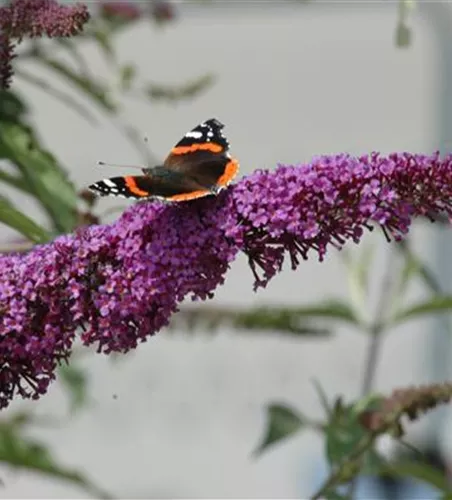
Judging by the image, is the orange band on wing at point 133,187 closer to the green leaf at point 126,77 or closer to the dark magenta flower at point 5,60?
the dark magenta flower at point 5,60

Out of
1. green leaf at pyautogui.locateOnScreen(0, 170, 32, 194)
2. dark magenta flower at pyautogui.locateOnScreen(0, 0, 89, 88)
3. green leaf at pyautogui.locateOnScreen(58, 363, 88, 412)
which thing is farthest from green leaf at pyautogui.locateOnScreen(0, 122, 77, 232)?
green leaf at pyautogui.locateOnScreen(58, 363, 88, 412)

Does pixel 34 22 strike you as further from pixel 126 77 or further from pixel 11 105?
pixel 126 77

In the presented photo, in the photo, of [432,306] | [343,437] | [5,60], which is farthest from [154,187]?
[432,306]

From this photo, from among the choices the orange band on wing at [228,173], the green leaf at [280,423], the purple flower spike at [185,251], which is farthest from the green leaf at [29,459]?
the orange band on wing at [228,173]

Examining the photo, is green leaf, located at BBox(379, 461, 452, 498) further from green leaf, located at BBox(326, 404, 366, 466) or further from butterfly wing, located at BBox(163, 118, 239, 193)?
butterfly wing, located at BBox(163, 118, 239, 193)

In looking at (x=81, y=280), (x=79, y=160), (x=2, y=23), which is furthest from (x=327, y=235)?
(x=79, y=160)

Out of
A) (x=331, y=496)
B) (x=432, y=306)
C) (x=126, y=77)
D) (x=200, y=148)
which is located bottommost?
(x=331, y=496)
